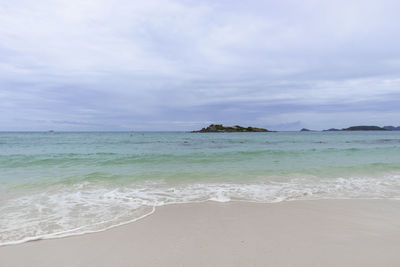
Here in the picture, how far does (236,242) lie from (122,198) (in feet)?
12.4

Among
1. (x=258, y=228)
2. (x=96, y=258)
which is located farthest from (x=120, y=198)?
(x=258, y=228)

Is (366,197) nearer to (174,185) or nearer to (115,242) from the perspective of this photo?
(174,185)

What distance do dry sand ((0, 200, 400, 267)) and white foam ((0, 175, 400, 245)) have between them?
1.60ft

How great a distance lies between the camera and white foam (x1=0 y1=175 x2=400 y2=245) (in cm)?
403

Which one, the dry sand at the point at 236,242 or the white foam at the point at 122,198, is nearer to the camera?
the dry sand at the point at 236,242

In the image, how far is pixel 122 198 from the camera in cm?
592

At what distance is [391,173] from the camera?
376 inches

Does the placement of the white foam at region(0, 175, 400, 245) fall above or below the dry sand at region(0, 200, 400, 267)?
below

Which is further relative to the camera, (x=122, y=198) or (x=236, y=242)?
(x=122, y=198)

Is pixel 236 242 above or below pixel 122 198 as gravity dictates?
above

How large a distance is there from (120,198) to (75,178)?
3984mm

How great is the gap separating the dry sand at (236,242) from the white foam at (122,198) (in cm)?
49

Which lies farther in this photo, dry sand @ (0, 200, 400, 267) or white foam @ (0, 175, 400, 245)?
white foam @ (0, 175, 400, 245)

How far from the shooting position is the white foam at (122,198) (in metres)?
4.03
